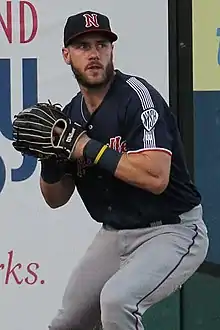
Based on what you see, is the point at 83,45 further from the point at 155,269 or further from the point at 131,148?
the point at 155,269

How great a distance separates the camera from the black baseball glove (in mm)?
3398

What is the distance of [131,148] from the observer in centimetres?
350

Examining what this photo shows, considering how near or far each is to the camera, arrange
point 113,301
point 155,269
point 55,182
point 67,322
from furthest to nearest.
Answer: point 55,182 → point 67,322 → point 155,269 → point 113,301

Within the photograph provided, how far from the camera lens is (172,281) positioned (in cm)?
354

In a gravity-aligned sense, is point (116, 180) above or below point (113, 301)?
above

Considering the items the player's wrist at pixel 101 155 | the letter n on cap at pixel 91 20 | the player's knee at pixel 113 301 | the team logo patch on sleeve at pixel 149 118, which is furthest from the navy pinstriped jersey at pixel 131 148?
the player's knee at pixel 113 301

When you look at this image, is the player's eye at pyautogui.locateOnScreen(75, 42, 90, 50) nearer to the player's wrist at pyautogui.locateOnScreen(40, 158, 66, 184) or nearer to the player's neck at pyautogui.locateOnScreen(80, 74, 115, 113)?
the player's neck at pyautogui.locateOnScreen(80, 74, 115, 113)

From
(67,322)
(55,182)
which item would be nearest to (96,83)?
(55,182)

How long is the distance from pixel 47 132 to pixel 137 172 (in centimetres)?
36

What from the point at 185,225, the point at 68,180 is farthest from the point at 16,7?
the point at 185,225

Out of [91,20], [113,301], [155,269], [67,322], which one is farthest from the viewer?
[67,322]

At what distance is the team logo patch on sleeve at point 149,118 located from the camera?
3469 millimetres

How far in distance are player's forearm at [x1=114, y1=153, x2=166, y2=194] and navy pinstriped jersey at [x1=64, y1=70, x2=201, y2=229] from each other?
7 centimetres

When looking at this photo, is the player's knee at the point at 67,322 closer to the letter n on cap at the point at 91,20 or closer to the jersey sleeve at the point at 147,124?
the jersey sleeve at the point at 147,124
